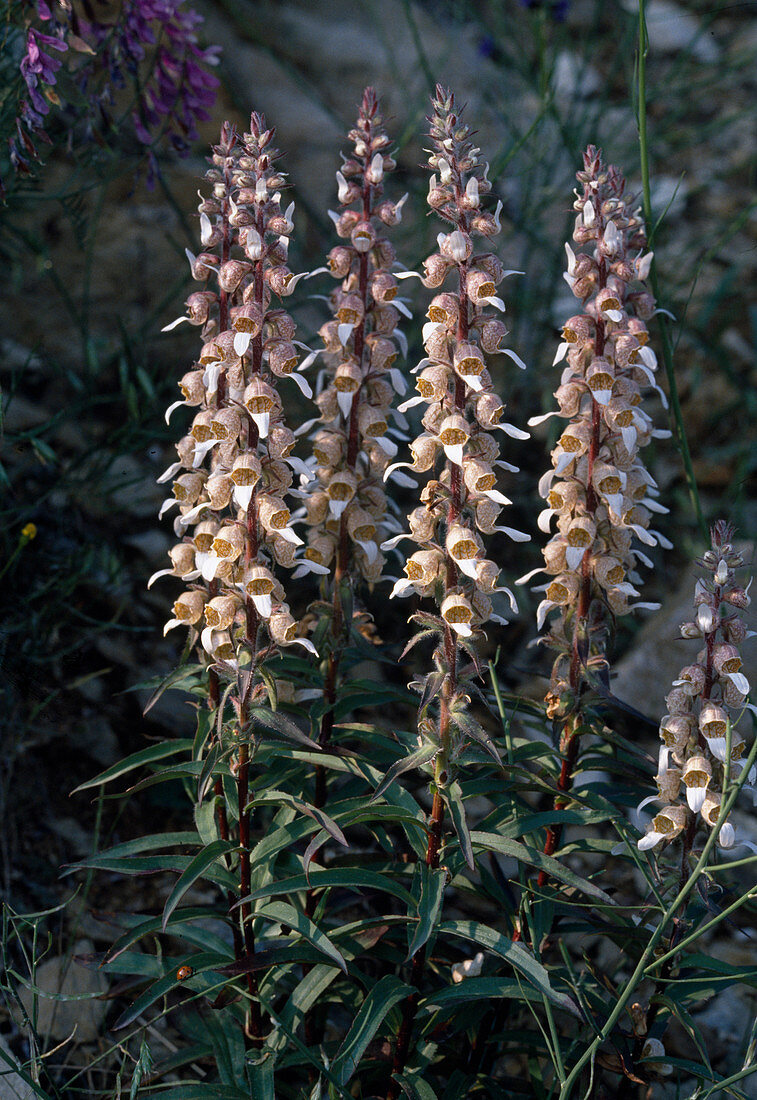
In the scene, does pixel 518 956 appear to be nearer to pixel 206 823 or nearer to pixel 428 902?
pixel 428 902

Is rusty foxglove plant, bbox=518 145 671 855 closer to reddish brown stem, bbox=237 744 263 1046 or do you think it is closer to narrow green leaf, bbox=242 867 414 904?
narrow green leaf, bbox=242 867 414 904

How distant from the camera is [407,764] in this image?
2.34m

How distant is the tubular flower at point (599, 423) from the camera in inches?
102

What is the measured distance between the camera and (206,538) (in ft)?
8.38

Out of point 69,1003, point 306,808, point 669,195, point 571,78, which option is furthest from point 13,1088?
point 571,78

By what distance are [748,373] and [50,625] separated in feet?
15.2

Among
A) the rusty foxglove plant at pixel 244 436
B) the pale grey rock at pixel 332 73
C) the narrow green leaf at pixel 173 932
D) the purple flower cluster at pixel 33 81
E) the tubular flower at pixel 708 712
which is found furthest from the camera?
the pale grey rock at pixel 332 73

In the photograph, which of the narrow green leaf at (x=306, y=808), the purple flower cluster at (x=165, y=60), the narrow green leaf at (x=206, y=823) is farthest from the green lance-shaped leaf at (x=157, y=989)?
the purple flower cluster at (x=165, y=60)

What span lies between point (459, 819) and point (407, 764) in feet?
0.58

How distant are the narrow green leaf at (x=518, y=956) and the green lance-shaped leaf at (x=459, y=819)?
8.8 inches

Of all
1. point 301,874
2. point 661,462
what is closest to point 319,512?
point 301,874

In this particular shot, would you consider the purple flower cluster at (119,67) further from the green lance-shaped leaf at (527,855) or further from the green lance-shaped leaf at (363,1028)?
the green lance-shaped leaf at (363,1028)

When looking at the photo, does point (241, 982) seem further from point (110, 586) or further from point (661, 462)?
point (661, 462)

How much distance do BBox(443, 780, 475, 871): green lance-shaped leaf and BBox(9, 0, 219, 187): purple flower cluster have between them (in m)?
2.32
